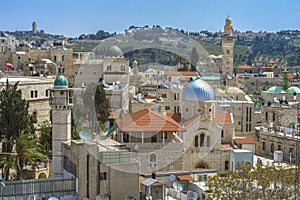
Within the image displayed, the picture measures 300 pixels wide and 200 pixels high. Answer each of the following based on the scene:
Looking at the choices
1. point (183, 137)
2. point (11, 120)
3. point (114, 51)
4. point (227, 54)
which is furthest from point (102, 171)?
point (227, 54)

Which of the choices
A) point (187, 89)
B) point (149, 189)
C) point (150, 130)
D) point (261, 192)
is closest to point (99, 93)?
point (187, 89)

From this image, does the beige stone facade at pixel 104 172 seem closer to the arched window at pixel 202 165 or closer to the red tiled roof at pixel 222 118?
the arched window at pixel 202 165

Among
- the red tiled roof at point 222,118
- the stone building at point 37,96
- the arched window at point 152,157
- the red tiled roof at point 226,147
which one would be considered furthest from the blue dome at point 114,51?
the arched window at point 152,157

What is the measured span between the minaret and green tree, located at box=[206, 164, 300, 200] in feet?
20.8

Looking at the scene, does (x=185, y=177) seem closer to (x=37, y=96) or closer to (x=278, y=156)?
(x=278, y=156)

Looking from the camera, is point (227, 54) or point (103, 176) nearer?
point (103, 176)

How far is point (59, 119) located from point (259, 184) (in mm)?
7646

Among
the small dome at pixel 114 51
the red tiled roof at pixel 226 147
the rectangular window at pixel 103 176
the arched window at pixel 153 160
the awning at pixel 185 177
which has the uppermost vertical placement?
the small dome at pixel 114 51

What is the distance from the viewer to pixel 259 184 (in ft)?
43.0

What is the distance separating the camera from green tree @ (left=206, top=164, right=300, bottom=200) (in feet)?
42.6

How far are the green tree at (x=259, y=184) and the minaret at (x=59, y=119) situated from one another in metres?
6.33

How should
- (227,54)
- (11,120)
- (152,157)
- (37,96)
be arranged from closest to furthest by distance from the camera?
1. (152,157)
2. (11,120)
3. (37,96)
4. (227,54)

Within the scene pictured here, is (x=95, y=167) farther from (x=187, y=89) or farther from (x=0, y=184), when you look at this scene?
(x=187, y=89)

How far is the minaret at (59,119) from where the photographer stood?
685 inches
